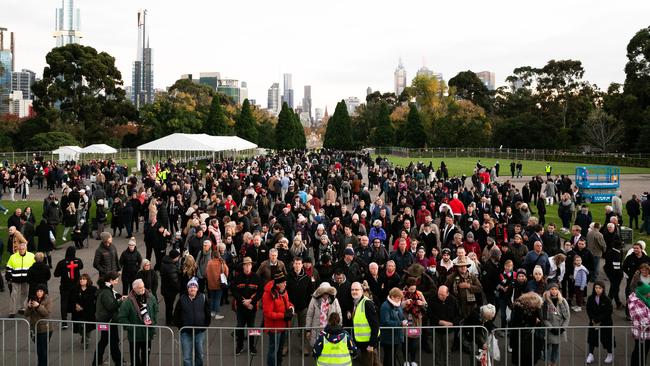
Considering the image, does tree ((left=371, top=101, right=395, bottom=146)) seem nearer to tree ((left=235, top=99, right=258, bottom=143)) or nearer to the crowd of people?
tree ((left=235, top=99, right=258, bottom=143))

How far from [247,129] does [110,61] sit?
70.8 feet

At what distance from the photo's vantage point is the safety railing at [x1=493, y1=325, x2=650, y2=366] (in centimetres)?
754


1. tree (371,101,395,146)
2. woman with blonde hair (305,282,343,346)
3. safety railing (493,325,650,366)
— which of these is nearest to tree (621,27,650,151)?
tree (371,101,395,146)

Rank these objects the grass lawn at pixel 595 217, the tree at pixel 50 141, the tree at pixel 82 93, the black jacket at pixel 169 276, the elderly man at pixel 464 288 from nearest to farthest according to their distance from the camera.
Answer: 1. the elderly man at pixel 464 288
2. the black jacket at pixel 169 276
3. the grass lawn at pixel 595 217
4. the tree at pixel 50 141
5. the tree at pixel 82 93

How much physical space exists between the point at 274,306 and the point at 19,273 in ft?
15.7

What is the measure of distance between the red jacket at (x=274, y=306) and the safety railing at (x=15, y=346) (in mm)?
3008

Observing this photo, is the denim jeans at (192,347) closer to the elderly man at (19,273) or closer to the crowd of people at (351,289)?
the crowd of people at (351,289)

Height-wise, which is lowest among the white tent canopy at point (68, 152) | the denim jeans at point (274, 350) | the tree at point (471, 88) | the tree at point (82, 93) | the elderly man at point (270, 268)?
the denim jeans at point (274, 350)

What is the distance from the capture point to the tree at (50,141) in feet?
179

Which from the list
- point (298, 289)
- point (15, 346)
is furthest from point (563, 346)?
point (15, 346)

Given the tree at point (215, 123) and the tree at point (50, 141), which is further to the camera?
the tree at point (215, 123)

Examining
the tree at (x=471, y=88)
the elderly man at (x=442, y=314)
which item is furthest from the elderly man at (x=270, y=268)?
the tree at (x=471, y=88)

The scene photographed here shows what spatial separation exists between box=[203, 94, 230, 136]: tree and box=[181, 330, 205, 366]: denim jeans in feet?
224

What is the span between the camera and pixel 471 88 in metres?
104
